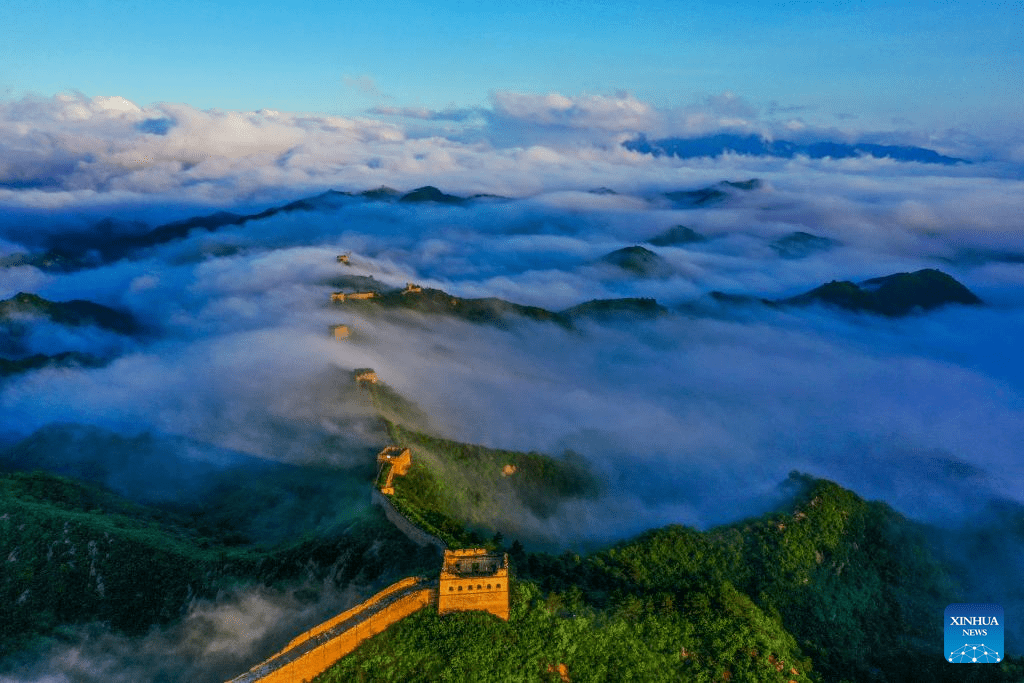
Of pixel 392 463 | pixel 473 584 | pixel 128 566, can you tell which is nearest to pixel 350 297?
pixel 392 463

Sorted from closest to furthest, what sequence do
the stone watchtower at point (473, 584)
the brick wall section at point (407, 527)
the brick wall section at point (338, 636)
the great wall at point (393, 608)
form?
the brick wall section at point (338, 636), the great wall at point (393, 608), the stone watchtower at point (473, 584), the brick wall section at point (407, 527)

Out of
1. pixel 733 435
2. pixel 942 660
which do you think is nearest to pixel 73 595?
pixel 942 660

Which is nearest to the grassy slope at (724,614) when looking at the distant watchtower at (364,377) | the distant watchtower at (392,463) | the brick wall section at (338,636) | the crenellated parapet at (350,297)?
the brick wall section at (338,636)

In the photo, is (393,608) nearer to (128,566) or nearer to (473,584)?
(473,584)

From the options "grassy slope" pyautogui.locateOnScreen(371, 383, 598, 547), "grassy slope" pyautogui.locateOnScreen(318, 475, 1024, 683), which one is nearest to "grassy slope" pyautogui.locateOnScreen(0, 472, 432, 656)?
"grassy slope" pyautogui.locateOnScreen(371, 383, 598, 547)

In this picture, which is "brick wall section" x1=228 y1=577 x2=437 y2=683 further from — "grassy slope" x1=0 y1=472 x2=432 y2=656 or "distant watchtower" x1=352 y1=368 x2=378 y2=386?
"distant watchtower" x1=352 y1=368 x2=378 y2=386

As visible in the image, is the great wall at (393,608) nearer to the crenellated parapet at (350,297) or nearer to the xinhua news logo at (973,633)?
the xinhua news logo at (973,633)

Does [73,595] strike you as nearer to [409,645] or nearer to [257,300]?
[409,645]

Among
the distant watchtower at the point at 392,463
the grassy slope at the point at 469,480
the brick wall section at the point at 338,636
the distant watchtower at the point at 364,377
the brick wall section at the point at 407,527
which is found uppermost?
the brick wall section at the point at 338,636
